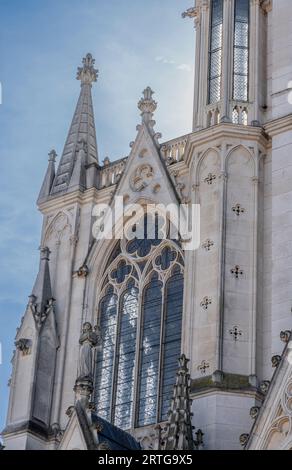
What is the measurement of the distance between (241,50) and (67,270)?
680 centimetres

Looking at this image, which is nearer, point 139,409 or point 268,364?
point 268,364

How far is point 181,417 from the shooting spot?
90.0ft

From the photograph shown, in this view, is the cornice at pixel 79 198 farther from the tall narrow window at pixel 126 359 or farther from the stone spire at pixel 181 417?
the stone spire at pixel 181 417

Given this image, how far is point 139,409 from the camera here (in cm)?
3088

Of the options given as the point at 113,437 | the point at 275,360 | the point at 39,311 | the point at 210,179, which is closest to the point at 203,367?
the point at 275,360

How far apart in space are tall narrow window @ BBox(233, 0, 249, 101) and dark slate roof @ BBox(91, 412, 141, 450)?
8.52 metres

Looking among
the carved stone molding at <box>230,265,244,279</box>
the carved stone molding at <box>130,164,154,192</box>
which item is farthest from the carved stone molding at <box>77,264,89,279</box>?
the carved stone molding at <box>230,265,244,279</box>

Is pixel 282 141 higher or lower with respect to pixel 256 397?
higher

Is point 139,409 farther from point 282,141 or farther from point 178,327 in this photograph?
point 282,141

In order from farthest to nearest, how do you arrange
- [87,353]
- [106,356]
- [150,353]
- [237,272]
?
[106,356] < [150,353] < [237,272] < [87,353]

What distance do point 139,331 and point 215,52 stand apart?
23.8ft

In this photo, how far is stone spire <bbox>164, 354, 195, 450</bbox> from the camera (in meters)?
27.0

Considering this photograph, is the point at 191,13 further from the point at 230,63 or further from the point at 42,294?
the point at 42,294
